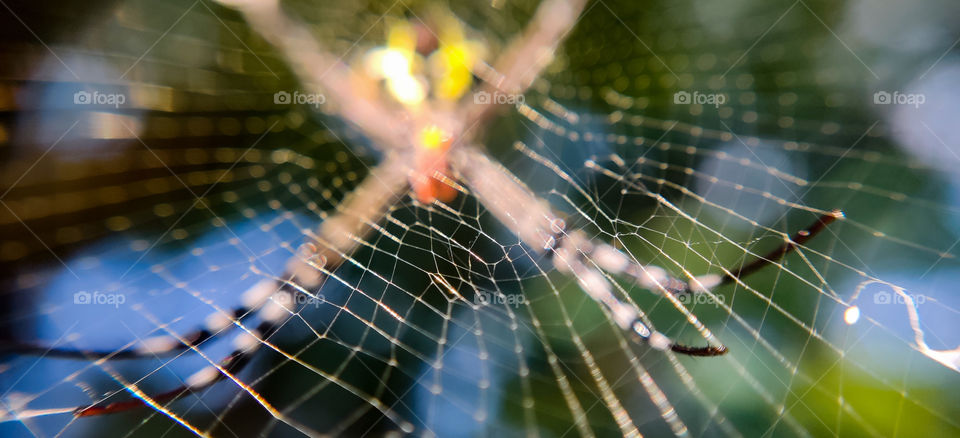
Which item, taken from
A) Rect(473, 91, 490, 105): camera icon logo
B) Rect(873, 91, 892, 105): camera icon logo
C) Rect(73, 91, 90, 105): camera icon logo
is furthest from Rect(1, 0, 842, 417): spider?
Rect(873, 91, 892, 105): camera icon logo

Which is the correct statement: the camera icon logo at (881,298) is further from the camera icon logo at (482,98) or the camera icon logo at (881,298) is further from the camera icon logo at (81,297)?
the camera icon logo at (81,297)

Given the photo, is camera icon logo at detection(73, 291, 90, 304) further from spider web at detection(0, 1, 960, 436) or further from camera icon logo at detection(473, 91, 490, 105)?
camera icon logo at detection(473, 91, 490, 105)

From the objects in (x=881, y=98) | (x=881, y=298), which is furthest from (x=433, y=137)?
(x=881, y=98)

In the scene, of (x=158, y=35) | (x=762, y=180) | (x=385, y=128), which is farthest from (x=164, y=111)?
(x=762, y=180)

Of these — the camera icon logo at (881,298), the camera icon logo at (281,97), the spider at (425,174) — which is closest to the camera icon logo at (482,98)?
the spider at (425,174)

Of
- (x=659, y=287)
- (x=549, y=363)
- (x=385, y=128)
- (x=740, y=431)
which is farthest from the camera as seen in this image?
(x=549, y=363)

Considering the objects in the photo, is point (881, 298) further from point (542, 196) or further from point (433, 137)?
point (433, 137)

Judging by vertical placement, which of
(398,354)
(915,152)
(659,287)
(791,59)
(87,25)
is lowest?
(398,354)

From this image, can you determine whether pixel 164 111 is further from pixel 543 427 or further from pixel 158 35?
pixel 543 427
